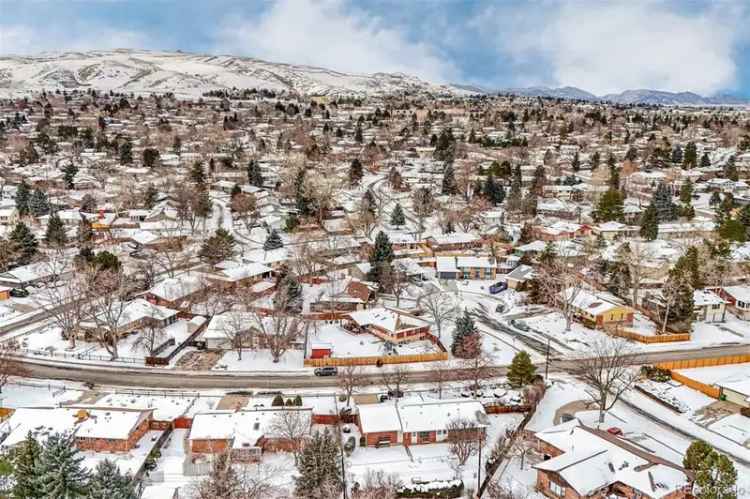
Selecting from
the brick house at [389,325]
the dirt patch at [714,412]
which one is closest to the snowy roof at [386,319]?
the brick house at [389,325]

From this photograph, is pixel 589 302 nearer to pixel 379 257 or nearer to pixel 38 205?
pixel 379 257

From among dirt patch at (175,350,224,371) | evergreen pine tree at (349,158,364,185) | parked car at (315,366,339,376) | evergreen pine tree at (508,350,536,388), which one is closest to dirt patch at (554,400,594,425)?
evergreen pine tree at (508,350,536,388)

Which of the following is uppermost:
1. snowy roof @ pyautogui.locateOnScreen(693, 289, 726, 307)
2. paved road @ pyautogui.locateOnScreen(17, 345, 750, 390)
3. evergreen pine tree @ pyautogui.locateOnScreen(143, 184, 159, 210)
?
evergreen pine tree @ pyautogui.locateOnScreen(143, 184, 159, 210)

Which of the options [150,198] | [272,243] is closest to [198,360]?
[272,243]

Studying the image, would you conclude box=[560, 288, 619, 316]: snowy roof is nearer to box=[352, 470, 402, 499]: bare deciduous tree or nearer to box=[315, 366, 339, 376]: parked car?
box=[315, 366, 339, 376]: parked car

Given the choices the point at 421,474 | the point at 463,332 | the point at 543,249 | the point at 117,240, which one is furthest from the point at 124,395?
the point at 543,249

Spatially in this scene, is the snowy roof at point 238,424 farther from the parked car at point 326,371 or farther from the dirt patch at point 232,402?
the parked car at point 326,371
